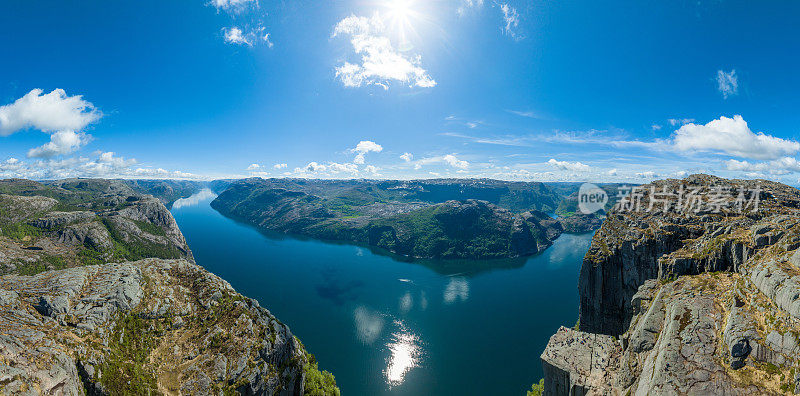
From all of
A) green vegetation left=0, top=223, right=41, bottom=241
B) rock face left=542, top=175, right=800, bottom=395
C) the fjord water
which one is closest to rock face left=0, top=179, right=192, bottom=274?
green vegetation left=0, top=223, right=41, bottom=241

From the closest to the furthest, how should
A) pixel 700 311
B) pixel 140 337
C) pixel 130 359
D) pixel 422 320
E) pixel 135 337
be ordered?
pixel 700 311 → pixel 130 359 → pixel 135 337 → pixel 140 337 → pixel 422 320

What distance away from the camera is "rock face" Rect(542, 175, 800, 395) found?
23203mm

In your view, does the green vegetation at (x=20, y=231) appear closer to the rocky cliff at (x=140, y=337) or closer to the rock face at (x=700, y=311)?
the rocky cliff at (x=140, y=337)

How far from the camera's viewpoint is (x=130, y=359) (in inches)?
1532

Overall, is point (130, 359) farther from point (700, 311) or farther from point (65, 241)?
point (65, 241)

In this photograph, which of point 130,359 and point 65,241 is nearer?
point 130,359

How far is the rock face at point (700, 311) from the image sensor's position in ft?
76.1

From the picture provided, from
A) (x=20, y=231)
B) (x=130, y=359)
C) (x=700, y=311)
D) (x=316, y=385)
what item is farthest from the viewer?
(x=20, y=231)

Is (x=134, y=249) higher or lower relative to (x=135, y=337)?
lower

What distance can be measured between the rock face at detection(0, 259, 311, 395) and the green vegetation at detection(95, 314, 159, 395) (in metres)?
0.13

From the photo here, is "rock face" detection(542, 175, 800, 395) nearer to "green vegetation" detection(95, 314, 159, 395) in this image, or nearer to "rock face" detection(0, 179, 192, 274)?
"green vegetation" detection(95, 314, 159, 395)

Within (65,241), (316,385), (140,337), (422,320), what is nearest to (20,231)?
(65,241)

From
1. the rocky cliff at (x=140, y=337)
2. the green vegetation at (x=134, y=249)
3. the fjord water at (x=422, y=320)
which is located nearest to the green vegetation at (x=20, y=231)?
the green vegetation at (x=134, y=249)

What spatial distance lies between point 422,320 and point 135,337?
103 m
